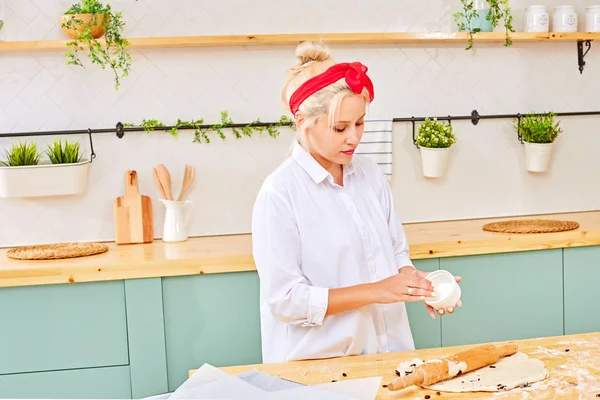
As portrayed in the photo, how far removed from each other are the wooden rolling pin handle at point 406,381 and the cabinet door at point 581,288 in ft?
5.93

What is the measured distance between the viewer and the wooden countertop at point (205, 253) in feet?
9.39

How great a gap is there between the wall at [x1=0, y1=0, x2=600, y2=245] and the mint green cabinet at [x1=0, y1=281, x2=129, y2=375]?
0.60 metres

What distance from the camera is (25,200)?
3.40 metres

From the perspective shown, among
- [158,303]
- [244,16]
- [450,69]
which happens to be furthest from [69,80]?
[450,69]

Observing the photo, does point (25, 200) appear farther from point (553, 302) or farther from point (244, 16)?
point (553, 302)

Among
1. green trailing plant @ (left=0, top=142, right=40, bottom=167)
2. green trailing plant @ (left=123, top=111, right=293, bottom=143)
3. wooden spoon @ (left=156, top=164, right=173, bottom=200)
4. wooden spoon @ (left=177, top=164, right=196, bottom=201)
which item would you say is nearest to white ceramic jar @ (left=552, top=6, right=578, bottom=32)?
green trailing plant @ (left=123, top=111, right=293, bottom=143)

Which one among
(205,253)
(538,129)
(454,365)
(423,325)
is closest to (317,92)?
(454,365)

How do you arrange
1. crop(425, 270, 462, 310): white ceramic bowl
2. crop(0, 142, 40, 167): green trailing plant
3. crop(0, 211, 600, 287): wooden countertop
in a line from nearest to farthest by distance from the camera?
crop(425, 270, 462, 310): white ceramic bowl, crop(0, 211, 600, 287): wooden countertop, crop(0, 142, 40, 167): green trailing plant

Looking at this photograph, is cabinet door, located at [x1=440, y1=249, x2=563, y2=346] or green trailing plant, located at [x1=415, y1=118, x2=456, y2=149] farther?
green trailing plant, located at [x1=415, y1=118, x2=456, y2=149]

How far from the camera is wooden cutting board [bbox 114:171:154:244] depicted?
3.36 metres

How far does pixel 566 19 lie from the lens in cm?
368

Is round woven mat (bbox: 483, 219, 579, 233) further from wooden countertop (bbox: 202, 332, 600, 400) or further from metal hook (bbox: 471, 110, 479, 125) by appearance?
wooden countertop (bbox: 202, 332, 600, 400)

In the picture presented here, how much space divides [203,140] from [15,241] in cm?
90

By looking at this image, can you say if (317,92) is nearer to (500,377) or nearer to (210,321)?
(500,377)
